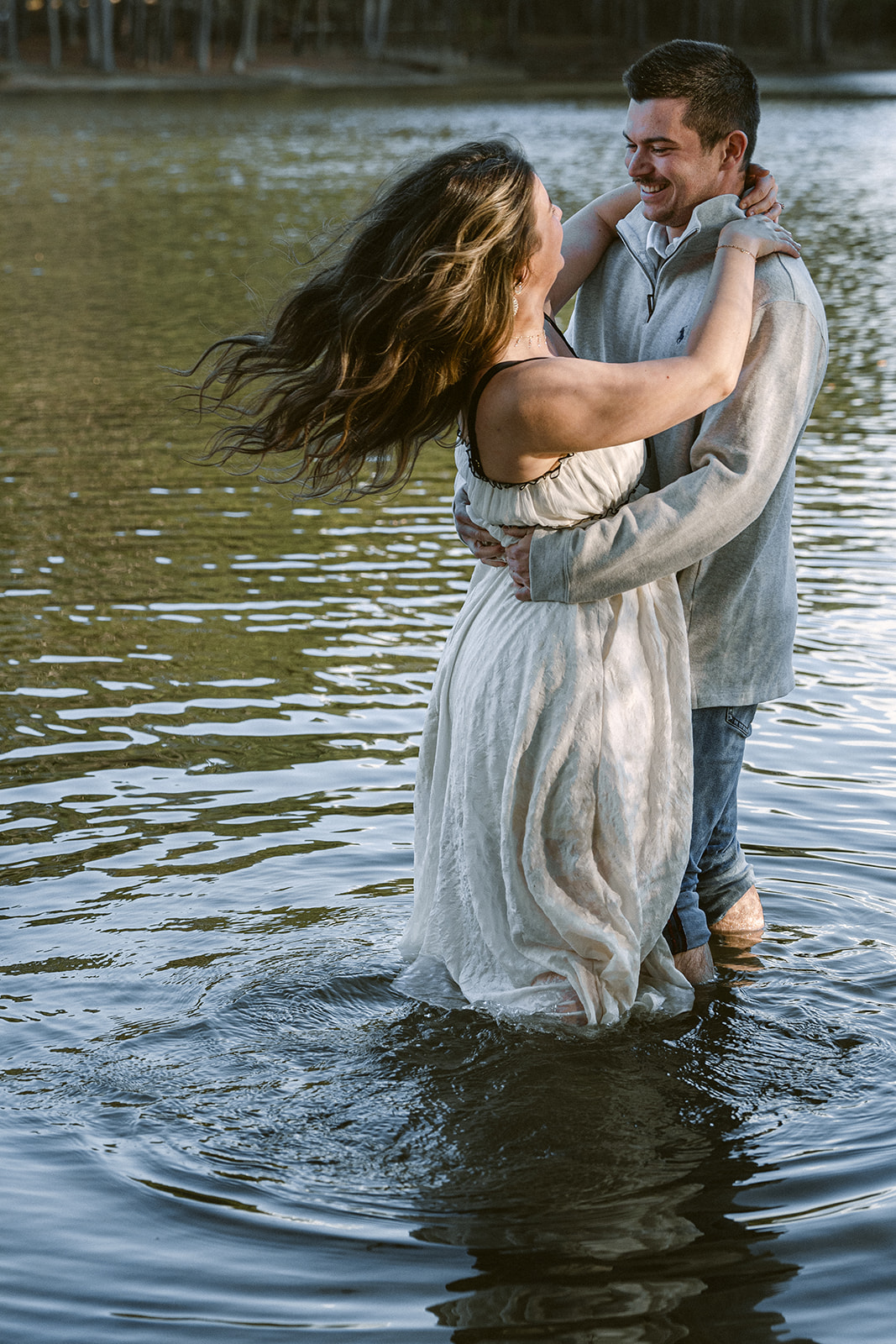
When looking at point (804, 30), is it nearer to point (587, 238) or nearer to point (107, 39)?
point (107, 39)

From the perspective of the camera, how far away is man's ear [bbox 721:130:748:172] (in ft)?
12.4

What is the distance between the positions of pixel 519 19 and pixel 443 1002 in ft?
295

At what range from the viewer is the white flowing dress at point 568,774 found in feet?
11.9

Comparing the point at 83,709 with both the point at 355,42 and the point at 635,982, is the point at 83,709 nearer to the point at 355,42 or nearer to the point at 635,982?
the point at 635,982

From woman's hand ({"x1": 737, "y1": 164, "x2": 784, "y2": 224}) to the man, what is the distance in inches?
1.8

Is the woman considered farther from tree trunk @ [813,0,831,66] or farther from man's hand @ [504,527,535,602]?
tree trunk @ [813,0,831,66]

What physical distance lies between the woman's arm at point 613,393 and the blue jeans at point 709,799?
813mm

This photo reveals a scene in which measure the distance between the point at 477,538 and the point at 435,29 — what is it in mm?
86693

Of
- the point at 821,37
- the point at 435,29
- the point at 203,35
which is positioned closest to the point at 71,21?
the point at 203,35

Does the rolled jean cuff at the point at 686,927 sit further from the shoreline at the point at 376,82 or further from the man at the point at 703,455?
the shoreline at the point at 376,82

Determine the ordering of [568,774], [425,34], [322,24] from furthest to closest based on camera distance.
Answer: [425,34] → [322,24] → [568,774]

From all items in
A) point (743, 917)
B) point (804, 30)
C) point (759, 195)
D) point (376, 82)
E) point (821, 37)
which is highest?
point (804, 30)

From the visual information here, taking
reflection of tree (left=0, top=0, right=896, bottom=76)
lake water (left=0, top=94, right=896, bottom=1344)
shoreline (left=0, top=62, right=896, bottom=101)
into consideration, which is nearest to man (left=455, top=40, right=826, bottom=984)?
lake water (left=0, top=94, right=896, bottom=1344)

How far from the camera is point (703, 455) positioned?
3.62 m
